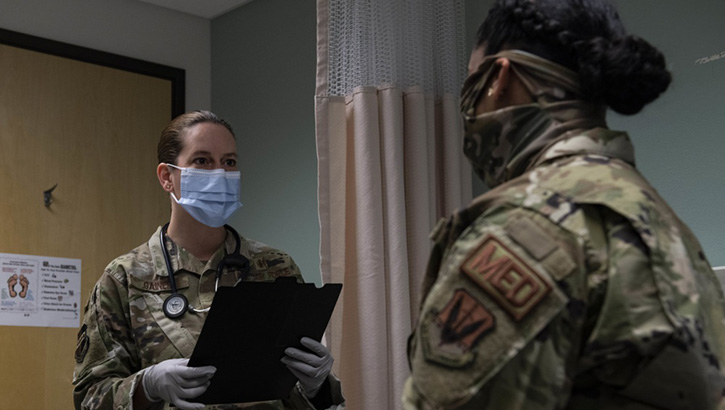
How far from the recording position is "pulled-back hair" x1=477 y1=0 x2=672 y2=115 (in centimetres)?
101

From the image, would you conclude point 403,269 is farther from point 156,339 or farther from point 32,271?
point 32,271

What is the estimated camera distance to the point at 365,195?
2.50 m

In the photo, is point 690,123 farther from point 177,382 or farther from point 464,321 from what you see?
point 464,321

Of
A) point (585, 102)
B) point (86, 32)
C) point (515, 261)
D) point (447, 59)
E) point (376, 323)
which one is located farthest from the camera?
point (86, 32)

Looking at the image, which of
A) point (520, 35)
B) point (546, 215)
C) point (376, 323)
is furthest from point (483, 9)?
point (546, 215)

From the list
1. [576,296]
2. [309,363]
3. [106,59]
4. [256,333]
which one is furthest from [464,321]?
[106,59]

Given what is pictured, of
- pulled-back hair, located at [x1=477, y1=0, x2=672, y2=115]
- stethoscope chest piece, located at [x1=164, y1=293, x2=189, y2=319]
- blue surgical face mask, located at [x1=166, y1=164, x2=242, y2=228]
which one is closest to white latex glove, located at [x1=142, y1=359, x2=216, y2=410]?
stethoscope chest piece, located at [x1=164, y1=293, x2=189, y2=319]

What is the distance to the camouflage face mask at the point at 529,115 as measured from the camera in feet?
3.40

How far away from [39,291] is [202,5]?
4.35 ft

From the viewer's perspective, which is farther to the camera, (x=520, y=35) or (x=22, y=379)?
(x=22, y=379)

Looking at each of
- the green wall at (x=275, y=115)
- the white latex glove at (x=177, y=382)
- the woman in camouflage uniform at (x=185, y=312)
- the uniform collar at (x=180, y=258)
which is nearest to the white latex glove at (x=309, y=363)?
the woman in camouflage uniform at (x=185, y=312)

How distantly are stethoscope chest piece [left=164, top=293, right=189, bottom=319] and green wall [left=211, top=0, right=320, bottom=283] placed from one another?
1.26 meters

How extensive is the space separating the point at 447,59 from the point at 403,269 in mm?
682

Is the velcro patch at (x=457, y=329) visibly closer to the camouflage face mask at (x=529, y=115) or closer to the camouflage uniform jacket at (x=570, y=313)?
the camouflage uniform jacket at (x=570, y=313)
